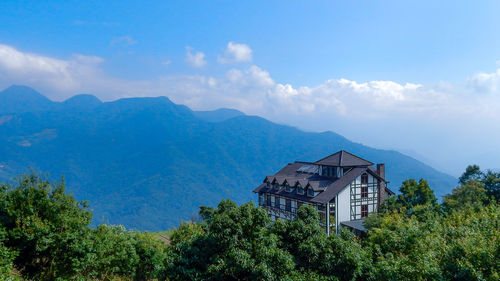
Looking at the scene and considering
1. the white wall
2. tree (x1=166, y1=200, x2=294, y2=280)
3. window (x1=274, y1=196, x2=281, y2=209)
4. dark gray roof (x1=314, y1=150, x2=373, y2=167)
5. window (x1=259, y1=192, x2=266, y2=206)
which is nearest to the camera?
tree (x1=166, y1=200, x2=294, y2=280)

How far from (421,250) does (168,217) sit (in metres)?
143

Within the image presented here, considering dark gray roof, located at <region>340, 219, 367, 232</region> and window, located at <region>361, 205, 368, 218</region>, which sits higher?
window, located at <region>361, 205, 368, 218</region>

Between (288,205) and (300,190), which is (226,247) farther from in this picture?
(288,205)

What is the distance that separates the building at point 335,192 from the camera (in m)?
30.4

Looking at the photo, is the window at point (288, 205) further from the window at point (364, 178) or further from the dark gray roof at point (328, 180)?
the window at point (364, 178)

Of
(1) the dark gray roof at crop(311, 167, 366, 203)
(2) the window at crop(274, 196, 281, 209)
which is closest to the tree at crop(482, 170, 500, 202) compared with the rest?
(1) the dark gray roof at crop(311, 167, 366, 203)

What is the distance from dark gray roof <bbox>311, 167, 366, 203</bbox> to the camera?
30097 mm

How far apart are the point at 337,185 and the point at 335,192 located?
1.30 metres

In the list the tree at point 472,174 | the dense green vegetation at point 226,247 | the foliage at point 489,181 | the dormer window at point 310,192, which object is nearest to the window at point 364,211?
the dormer window at point 310,192

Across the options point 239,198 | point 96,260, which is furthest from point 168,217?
point 96,260

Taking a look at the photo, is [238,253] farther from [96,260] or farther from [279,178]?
[279,178]

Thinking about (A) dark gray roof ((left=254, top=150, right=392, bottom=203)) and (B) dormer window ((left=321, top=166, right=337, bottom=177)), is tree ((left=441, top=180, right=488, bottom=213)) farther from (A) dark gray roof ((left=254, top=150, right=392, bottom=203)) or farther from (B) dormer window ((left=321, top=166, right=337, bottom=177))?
(B) dormer window ((left=321, top=166, right=337, bottom=177))

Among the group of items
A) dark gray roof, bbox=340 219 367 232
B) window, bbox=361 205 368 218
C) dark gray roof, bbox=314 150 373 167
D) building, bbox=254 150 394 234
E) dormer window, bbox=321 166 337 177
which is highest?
dark gray roof, bbox=314 150 373 167

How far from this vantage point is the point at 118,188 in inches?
7175
